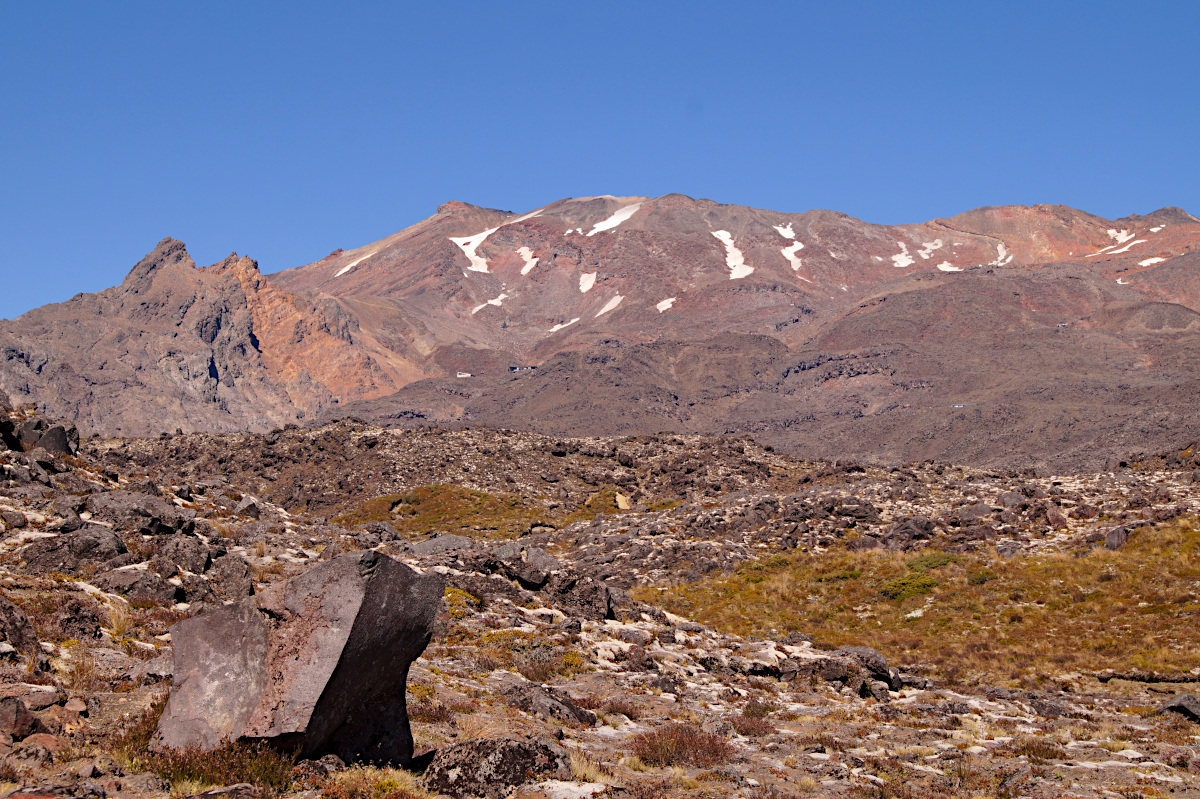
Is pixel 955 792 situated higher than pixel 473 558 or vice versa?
pixel 473 558

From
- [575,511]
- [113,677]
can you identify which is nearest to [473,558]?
[113,677]

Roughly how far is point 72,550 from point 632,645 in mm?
11861

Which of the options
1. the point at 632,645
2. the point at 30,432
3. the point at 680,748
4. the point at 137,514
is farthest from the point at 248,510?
the point at 680,748

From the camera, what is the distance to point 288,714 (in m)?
7.71

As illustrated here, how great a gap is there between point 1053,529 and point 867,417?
14585cm

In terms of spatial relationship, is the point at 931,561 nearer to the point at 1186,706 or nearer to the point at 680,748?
the point at 1186,706

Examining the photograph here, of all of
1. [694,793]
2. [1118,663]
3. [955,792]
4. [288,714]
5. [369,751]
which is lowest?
[1118,663]

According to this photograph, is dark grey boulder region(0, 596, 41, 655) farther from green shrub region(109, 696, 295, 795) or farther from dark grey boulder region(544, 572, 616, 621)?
dark grey boulder region(544, 572, 616, 621)

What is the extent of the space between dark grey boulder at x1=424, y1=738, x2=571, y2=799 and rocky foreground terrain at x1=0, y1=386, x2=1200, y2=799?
25mm

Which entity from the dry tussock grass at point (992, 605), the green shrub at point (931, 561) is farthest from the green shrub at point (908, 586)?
the green shrub at point (931, 561)

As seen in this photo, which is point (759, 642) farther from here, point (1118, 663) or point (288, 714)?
point (288, 714)

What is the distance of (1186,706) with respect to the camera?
15.9m

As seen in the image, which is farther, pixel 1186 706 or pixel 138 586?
pixel 1186 706

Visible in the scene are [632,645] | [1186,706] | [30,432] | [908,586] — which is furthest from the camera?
[908,586]
